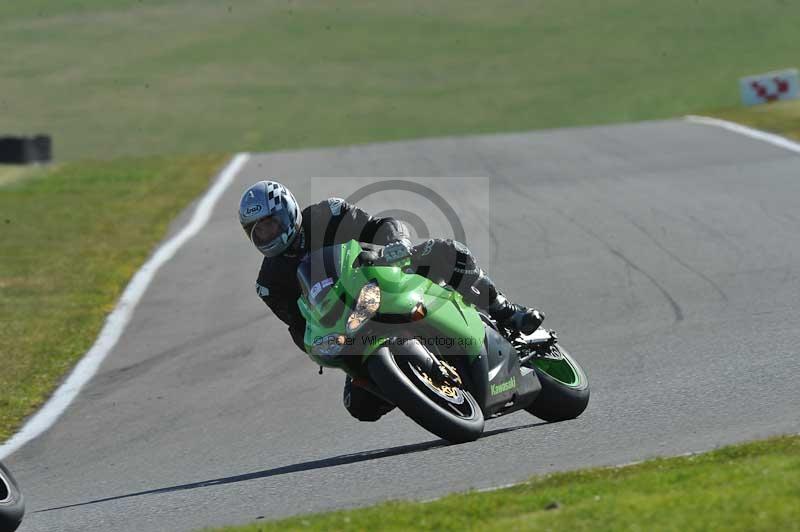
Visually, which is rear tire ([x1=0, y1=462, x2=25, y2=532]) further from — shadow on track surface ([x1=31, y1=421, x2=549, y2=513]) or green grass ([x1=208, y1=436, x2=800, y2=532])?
green grass ([x1=208, y1=436, x2=800, y2=532])

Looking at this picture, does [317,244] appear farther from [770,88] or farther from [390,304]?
[770,88]

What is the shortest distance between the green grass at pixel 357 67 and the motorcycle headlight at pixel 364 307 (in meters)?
25.1

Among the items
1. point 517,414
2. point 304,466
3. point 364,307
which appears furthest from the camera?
point 517,414

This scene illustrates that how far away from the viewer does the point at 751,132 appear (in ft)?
76.3

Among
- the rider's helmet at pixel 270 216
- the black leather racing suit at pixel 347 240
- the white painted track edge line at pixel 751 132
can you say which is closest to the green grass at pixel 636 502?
the black leather racing suit at pixel 347 240

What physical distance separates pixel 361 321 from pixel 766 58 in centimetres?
3406

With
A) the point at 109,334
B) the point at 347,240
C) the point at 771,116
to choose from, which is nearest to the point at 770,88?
the point at 771,116

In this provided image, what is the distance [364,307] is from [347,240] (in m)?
0.75

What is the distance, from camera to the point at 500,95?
39125mm

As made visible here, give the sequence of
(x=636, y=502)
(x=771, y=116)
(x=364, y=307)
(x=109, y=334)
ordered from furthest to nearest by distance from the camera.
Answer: (x=771, y=116)
(x=109, y=334)
(x=364, y=307)
(x=636, y=502)

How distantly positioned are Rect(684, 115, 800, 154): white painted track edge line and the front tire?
48.3ft

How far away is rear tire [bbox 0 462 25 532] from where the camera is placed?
22.2ft

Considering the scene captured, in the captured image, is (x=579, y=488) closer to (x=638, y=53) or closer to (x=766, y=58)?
(x=766, y=58)

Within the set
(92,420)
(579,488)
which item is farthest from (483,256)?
(579,488)
